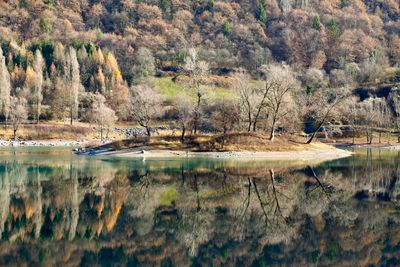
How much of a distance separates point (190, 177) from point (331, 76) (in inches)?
5710

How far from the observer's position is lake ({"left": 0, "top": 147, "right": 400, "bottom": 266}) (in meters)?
20.1

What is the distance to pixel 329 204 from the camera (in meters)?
29.9

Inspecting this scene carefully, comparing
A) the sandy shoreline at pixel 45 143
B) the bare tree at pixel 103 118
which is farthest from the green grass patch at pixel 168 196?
the bare tree at pixel 103 118

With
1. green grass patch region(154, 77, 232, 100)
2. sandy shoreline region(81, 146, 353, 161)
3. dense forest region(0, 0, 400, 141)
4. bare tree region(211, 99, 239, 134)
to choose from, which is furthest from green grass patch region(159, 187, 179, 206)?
green grass patch region(154, 77, 232, 100)

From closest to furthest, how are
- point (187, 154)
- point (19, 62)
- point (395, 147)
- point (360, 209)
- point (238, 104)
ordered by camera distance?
1. point (360, 209)
2. point (187, 154)
3. point (238, 104)
4. point (395, 147)
5. point (19, 62)

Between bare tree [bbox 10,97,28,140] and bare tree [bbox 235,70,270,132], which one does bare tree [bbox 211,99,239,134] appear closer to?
bare tree [bbox 235,70,270,132]

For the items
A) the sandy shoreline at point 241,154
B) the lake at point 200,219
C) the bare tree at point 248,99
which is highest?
the bare tree at point 248,99

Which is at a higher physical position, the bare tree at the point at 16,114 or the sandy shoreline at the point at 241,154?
the bare tree at the point at 16,114

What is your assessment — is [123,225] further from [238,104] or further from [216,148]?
[238,104]

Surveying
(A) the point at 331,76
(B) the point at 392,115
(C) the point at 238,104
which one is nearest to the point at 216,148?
(C) the point at 238,104

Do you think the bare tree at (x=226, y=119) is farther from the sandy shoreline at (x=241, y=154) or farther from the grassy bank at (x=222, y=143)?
the sandy shoreline at (x=241, y=154)

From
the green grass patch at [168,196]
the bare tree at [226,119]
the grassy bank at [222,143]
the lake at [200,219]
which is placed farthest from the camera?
the bare tree at [226,119]

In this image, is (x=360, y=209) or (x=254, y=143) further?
(x=254, y=143)

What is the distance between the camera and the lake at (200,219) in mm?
20109
